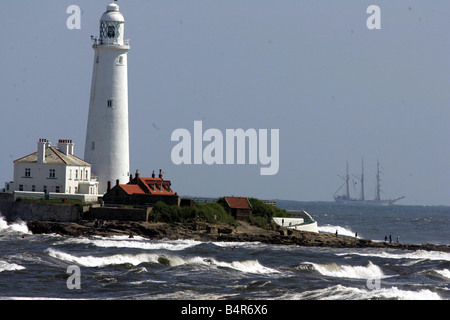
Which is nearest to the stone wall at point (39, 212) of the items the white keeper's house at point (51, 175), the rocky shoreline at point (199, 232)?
A: the rocky shoreline at point (199, 232)

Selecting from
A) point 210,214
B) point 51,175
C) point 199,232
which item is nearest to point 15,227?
point 51,175

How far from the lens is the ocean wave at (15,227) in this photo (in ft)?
197

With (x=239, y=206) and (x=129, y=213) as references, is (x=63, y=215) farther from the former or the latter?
(x=239, y=206)

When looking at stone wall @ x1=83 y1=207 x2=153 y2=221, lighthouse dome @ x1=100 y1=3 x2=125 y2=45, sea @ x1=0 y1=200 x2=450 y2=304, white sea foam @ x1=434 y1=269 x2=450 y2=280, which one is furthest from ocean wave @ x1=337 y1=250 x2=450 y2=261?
lighthouse dome @ x1=100 y1=3 x2=125 y2=45

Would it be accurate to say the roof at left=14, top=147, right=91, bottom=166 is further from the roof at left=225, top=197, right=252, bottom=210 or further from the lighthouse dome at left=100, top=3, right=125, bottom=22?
the roof at left=225, top=197, right=252, bottom=210

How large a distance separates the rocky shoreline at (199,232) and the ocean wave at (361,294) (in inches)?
823

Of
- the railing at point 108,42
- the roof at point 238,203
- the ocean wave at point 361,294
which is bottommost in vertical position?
the ocean wave at point 361,294

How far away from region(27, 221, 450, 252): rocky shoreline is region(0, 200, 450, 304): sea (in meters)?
1.00

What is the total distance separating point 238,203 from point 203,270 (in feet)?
71.1

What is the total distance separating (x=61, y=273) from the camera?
41531 mm

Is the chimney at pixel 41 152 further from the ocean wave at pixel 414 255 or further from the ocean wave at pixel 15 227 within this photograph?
the ocean wave at pixel 414 255

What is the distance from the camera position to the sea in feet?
123
